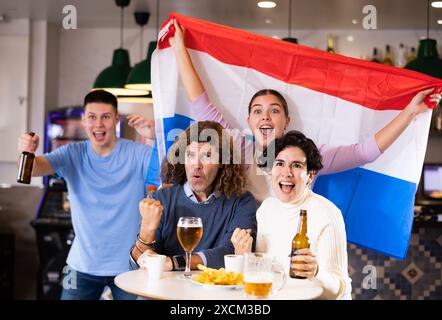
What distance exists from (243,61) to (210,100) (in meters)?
0.20

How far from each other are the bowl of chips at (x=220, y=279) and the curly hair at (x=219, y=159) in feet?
1.45

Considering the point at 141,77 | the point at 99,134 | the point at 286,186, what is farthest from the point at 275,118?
the point at 141,77

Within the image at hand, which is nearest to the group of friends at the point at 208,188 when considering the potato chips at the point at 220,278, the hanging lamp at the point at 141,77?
the potato chips at the point at 220,278

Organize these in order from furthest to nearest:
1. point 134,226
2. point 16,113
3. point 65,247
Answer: point 16,113 → point 65,247 → point 134,226

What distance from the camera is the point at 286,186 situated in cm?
235

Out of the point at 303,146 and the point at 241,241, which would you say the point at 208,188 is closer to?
the point at 241,241

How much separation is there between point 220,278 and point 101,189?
3.82 ft

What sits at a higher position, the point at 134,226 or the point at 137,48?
the point at 137,48

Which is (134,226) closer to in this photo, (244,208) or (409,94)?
(244,208)

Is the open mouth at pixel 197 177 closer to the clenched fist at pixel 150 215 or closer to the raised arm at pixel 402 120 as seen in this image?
the clenched fist at pixel 150 215

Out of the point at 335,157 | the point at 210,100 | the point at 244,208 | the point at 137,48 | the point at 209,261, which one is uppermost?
the point at 137,48

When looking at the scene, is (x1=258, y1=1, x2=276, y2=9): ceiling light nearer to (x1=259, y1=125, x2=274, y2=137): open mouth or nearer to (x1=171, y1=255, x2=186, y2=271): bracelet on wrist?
(x1=259, y1=125, x2=274, y2=137): open mouth
